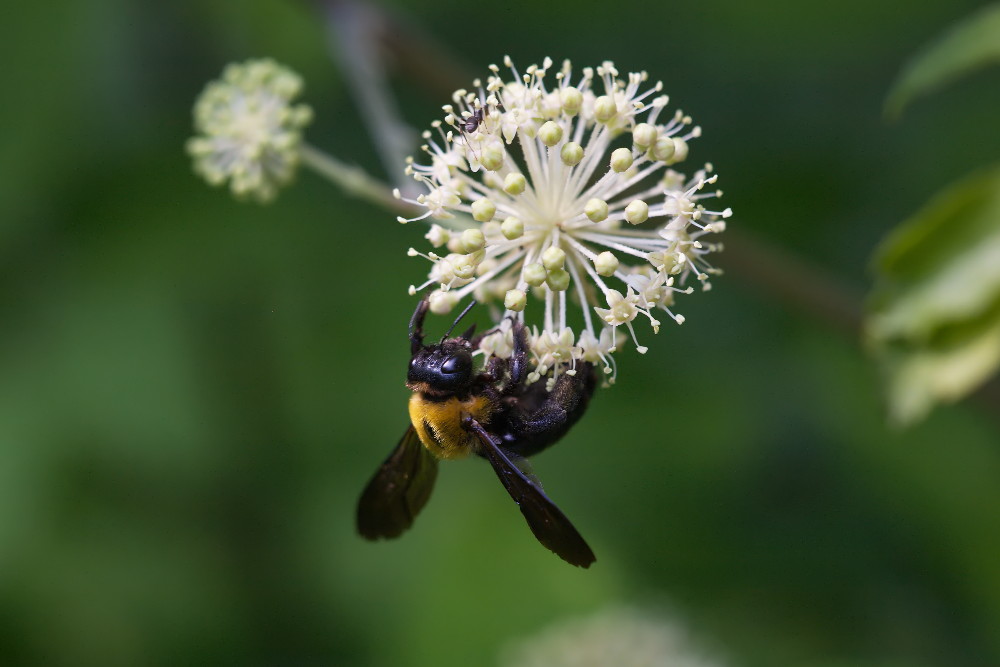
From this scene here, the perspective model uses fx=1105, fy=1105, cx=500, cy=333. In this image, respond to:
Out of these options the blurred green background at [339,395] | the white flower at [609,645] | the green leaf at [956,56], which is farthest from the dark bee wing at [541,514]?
the blurred green background at [339,395]

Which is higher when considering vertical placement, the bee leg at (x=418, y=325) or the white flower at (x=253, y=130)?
the white flower at (x=253, y=130)

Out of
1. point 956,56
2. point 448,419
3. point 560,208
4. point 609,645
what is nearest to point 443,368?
point 448,419

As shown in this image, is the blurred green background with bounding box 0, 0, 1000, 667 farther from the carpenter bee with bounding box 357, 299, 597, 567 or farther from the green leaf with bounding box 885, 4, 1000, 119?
the green leaf with bounding box 885, 4, 1000, 119

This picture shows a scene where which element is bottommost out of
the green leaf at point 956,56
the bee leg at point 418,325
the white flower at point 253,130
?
the bee leg at point 418,325

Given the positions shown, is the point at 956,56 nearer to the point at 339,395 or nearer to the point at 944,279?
the point at 944,279

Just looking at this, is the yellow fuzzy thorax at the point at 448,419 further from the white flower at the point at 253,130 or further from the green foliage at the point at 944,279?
the green foliage at the point at 944,279

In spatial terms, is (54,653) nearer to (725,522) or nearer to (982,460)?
(725,522)
